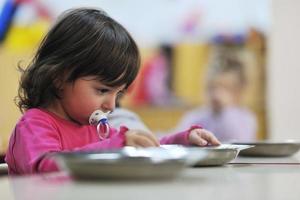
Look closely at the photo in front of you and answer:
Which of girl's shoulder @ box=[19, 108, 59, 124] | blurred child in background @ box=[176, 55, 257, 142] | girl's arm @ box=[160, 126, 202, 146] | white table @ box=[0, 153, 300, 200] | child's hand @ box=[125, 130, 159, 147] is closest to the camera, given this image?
white table @ box=[0, 153, 300, 200]

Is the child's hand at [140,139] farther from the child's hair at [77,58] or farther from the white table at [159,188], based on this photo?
the child's hair at [77,58]

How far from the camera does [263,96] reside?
3.82 m

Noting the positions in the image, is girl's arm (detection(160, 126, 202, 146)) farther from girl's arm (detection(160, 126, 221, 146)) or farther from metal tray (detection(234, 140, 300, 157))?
metal tray (detection(234, 140, 300, 157))

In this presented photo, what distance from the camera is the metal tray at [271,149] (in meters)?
1.42

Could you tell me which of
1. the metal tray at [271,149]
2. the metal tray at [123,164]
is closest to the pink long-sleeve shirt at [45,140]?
the metal tray at [271,149]

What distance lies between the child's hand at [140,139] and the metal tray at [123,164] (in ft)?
0.59

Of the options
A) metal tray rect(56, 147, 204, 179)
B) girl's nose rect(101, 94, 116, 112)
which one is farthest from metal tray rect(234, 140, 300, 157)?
metal tray rect(56, 147, 204, 179)

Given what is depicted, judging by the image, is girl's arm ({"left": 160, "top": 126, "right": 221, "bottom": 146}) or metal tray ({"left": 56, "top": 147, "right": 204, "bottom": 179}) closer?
metal tray ({"left": 56, "top": 147, "right": 204, "bottom": 179})

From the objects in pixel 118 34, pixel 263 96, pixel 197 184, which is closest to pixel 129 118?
pixel 118 34

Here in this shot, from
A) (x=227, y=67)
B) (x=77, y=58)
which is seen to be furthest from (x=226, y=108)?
(x=77, y=58)

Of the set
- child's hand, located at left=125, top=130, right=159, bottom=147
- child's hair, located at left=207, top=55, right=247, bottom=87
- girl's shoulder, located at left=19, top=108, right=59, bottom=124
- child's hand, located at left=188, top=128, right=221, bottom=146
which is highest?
child's hand, located at left=125, top=130, right=159, bottom=147

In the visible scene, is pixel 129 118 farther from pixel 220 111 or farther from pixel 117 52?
pixel 220 111

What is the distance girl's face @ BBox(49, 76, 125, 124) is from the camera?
1.38m

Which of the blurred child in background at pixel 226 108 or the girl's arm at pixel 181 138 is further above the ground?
the girl's arm at pixel 181 138
